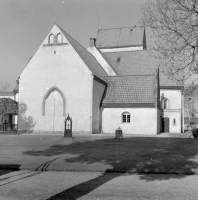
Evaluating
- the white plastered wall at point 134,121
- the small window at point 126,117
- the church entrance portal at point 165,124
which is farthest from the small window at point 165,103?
the small window at point 126,117

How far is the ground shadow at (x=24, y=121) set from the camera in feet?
108

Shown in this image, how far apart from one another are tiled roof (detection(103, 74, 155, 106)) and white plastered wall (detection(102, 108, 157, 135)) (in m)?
1.05

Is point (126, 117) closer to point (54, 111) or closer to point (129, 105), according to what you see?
point (129, 105)

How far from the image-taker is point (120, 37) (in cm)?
6469

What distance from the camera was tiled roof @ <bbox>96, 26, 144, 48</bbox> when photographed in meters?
63.2

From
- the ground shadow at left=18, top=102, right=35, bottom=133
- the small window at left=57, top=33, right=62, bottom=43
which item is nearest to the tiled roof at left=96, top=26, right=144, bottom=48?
the small window at left=57, top=33, right=62, bottom=43

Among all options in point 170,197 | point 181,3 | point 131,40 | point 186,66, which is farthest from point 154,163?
point 131,40

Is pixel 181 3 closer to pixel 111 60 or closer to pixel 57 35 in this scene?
pixel 57 35

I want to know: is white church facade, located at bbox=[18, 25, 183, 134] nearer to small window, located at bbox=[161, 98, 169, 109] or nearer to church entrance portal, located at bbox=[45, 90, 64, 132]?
church entrance portal, located at bbox=[45, 90, 64, 132]

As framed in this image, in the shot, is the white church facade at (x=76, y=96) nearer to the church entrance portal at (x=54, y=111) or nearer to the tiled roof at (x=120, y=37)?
the church entrance portal at (x=54, y=111)

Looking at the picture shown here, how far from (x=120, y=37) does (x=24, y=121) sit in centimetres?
3843

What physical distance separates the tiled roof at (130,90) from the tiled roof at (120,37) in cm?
2858

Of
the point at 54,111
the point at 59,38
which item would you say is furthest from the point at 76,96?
the point at 59,38

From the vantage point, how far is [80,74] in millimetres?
31578
